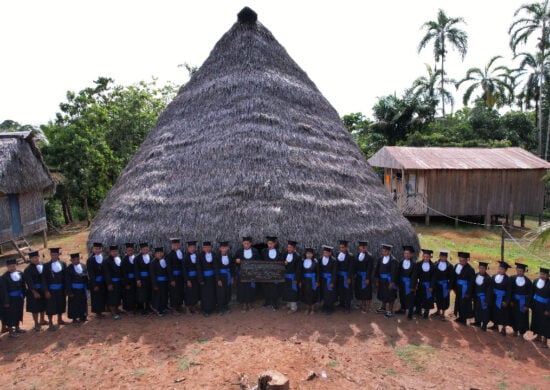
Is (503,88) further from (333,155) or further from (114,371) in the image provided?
(114,371)

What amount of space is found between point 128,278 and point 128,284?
13 cm

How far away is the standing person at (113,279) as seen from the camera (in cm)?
739

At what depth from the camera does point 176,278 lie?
7598mm

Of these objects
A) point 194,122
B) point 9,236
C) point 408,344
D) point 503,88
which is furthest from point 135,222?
point 503,88

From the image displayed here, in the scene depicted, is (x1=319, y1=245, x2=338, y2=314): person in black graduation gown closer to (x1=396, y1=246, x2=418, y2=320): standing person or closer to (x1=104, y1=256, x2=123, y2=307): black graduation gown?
(x1=396, y1=246, x2=418, y2=320): standing person

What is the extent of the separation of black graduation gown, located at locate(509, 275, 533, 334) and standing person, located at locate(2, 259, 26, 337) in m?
8.73

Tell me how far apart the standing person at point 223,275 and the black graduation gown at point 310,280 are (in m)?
1.49

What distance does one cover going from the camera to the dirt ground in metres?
5.25

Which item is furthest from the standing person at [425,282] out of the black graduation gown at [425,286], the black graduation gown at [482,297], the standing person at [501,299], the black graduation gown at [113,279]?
the black graduation gown at [113,279]

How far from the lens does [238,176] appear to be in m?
8.67

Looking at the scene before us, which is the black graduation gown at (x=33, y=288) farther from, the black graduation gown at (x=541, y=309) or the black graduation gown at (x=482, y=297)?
the black graduation gown at (x=541, y=309)

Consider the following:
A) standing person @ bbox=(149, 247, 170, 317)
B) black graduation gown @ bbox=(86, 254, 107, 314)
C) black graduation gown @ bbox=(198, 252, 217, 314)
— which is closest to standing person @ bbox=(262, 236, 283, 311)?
black graduation gown @ bbox=(198, 252, 217, 314)

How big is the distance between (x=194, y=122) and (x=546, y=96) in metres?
29.3

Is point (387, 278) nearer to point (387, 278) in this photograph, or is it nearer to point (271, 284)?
point (387, 278)
